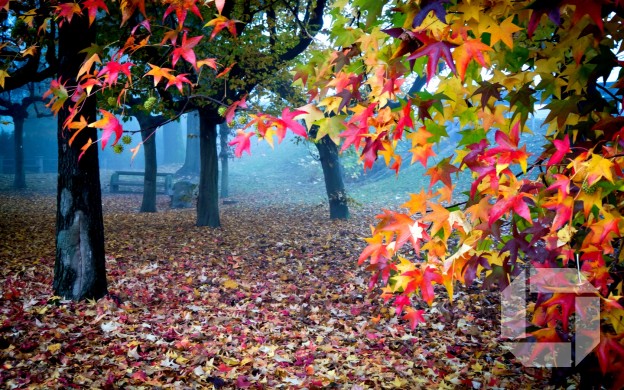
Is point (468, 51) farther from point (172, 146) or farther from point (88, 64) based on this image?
point (172, 146)

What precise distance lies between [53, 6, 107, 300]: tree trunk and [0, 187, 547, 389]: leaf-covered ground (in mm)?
295

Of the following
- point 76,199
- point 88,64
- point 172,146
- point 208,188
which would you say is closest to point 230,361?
point 76,199

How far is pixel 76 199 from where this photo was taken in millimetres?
5230

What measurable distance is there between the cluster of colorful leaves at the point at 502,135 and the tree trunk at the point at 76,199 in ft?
12.2

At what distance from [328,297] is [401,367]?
88.3 inches

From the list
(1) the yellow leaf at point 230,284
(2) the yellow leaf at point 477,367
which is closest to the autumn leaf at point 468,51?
(2) the yellow leaf at point 477,367

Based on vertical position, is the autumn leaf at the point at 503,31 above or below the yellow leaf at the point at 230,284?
above

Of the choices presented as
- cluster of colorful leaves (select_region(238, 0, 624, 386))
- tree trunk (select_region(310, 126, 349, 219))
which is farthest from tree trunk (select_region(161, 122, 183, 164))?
cluster of colorful leaves (select_region(238, 0, 624, 386))

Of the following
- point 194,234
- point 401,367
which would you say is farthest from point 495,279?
point 194,234

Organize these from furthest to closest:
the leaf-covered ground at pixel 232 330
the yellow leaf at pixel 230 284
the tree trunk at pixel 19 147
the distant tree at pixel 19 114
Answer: the tree trunk at pixel 19 147 → the distant tree at pixel 19 114 → the yellow leaf at pixel 230 284 → the leaf-covered ground at pixel 232 330

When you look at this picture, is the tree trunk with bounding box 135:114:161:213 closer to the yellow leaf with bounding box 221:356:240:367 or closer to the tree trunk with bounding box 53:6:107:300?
the tree trunk with bounding box 53:6:107:300

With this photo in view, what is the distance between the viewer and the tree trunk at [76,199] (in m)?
5.18

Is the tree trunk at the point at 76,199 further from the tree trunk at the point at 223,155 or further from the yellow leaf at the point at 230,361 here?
the tree trunk at the point at 223,155

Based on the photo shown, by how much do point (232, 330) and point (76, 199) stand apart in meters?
2.37
